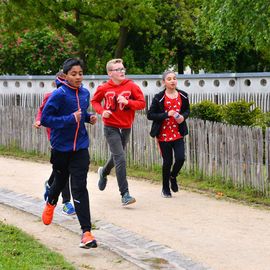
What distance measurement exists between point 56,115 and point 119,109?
225 cm

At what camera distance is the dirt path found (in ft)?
23.6

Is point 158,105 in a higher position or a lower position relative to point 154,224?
higher

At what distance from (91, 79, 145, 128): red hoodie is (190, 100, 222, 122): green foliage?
12.1 feet

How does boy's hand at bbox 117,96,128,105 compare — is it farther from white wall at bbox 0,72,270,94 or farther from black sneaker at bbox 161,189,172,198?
white wall at bbox 0,72,270,94

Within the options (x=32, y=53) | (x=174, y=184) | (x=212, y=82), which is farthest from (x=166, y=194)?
(x=32, y=53)

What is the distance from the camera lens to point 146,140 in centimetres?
1299

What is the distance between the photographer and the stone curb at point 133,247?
6830 millimetres

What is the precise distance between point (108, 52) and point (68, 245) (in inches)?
979

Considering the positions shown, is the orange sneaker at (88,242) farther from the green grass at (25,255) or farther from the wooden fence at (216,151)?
the wooden fence at (216,151)

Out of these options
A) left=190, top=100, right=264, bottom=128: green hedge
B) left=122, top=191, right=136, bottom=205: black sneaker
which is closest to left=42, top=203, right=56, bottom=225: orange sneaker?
left=122, top=191, right=136, bottom=205: black sneaker

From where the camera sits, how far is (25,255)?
6.94 m

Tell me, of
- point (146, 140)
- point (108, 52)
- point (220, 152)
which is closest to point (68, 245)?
point (220, 152)

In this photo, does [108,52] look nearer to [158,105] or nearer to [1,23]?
[1,23]

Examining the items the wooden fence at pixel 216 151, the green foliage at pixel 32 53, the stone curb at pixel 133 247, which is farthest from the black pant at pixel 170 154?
the green foliage at pixel 32 53
